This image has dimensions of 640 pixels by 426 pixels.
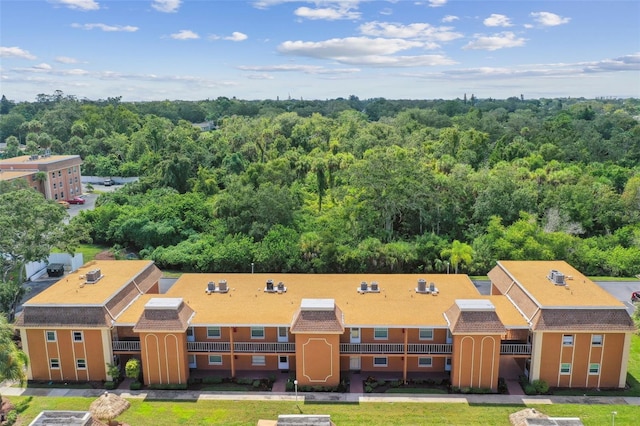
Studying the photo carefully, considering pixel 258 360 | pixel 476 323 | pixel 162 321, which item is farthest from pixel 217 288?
pixel 476 323

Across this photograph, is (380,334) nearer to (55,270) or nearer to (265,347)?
(265,347)

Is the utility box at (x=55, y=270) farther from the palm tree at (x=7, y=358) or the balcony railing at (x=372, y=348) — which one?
the balcony railing at (x=372, y=348)

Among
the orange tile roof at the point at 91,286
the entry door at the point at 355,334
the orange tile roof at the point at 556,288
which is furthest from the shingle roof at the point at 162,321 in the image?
the orange tile roof at the point at 556,288

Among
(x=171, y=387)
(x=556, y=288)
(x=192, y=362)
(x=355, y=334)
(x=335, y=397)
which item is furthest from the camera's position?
(x=556, y=288)

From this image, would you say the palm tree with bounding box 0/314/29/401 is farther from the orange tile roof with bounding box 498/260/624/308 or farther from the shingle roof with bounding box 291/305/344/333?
the orange tile roof with bounding box 498/260/624/308

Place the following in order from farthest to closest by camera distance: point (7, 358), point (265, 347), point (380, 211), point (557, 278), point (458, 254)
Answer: point (380, 211) < point (458, 254) < point (557, 278) < point (265, 347) < point (7, 358)

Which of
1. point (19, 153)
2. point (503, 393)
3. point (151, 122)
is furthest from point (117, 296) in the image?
point (19, 153)
